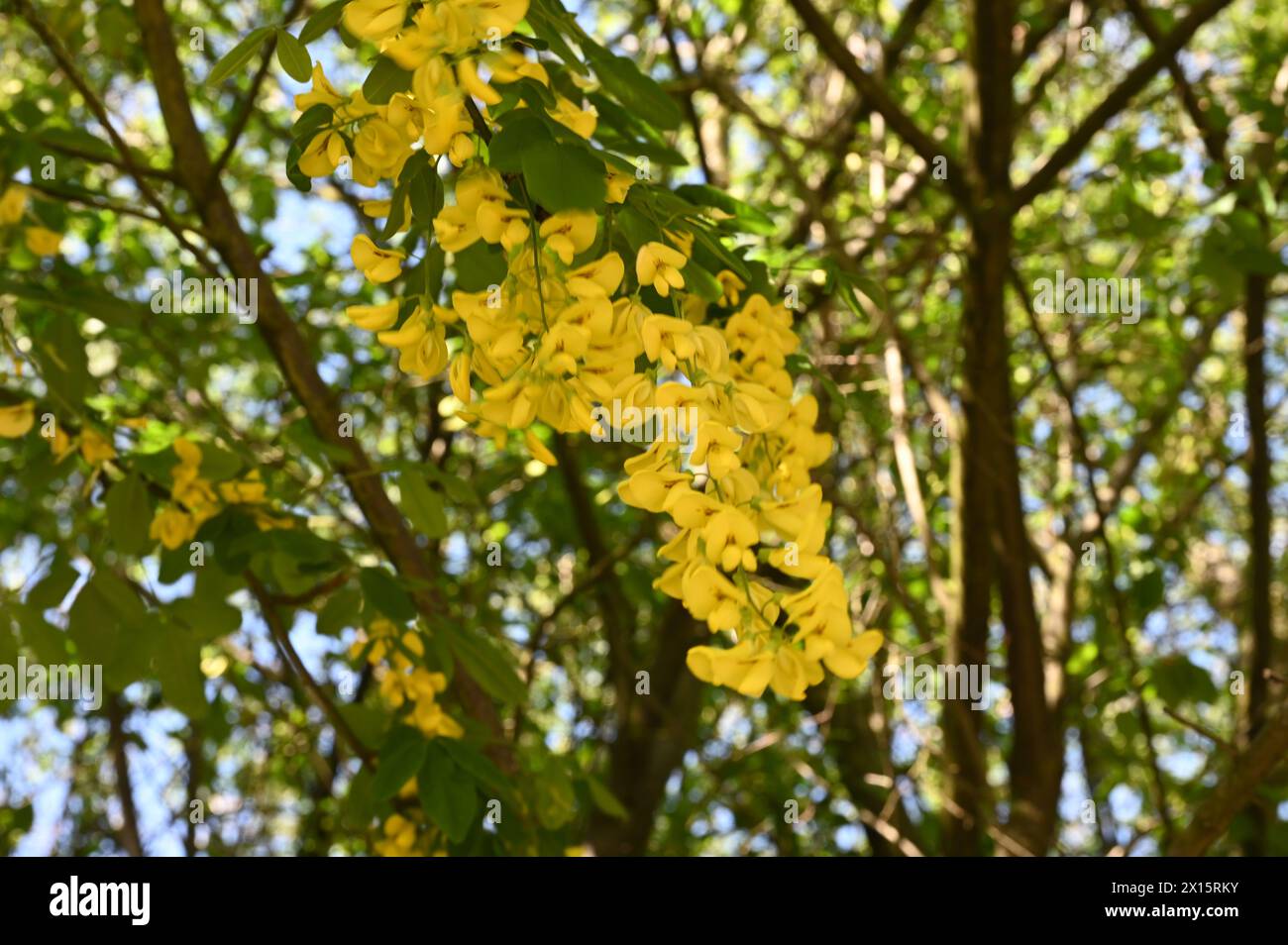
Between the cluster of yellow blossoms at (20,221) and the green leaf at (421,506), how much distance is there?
934 mm

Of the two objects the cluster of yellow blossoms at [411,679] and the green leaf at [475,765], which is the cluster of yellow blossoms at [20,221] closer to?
the cluster of yellow blossoms at [411,679]

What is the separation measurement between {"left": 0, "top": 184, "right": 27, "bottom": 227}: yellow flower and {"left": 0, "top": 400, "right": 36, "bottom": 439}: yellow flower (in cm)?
47

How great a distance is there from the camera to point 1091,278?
12.2 ft

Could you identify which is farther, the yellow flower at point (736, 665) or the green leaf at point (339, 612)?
the green leaf at point (339, 612)

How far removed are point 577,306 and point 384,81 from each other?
0.29m

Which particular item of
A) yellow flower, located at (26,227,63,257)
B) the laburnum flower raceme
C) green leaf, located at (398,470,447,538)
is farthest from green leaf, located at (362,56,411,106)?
yellow flower, located at (26,227,63,257)

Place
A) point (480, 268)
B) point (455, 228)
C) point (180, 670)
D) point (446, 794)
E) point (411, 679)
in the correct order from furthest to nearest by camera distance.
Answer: point (411, 679) < point (180, 670) < point (446, 794) < point (480, 268) < point (455, 228)

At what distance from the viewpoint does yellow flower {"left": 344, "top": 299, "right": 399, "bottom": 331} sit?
1.36 metres

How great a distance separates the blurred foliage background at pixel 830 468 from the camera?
7.48ft

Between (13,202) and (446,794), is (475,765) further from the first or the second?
(13,202)

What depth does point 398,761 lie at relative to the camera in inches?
74.9

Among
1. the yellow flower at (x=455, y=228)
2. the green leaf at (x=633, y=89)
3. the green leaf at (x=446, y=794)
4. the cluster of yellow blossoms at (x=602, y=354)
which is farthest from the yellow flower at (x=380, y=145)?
the green leaf at (x=446, y=794)

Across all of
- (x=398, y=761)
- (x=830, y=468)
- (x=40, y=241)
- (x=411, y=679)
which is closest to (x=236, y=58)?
(x=398, y=761)
